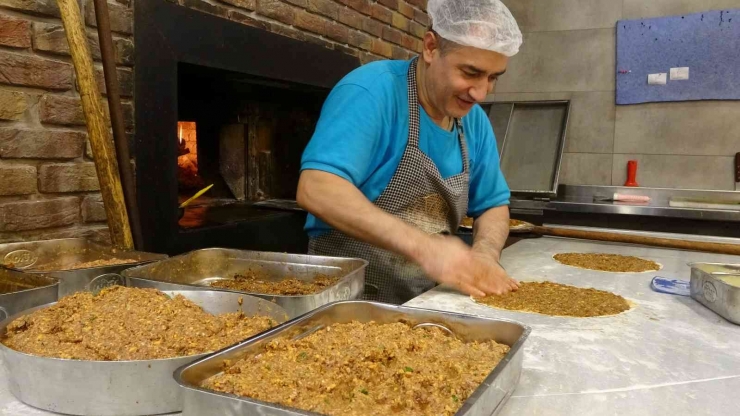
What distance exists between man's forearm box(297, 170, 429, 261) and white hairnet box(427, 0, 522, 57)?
58 cm

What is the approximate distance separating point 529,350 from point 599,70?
3857mm

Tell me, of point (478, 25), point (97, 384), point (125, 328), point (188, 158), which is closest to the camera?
point (97, 384)

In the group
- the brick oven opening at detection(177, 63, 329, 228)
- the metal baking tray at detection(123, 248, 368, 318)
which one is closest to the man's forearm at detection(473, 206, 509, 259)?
the metal baking tray at detection(123, 248, 368, 318)

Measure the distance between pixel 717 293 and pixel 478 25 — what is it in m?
0.99

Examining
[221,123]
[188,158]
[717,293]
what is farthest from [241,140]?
[717,293]

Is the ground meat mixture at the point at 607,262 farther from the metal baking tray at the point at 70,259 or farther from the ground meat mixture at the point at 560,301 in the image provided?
the metal baking tray at the point at 70,259

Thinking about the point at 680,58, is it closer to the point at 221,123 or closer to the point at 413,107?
the point at 413,107

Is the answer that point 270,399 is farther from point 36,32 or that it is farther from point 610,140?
point 610,140

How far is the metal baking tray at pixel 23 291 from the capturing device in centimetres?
104

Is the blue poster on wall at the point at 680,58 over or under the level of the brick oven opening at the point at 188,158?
over

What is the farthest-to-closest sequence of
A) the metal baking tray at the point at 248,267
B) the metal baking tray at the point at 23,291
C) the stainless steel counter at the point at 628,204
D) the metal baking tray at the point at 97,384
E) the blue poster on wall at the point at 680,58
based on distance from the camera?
the blue poster on wall at the point at 680,58
the stainless steel counter at the point at 628,204
the metal baking tray at the point at 248,267
the metal baking tray at the point at 23,291
the metal baking tray at the point at 97,384

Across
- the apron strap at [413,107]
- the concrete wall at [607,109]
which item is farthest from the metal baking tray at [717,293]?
the concrete wall at [607,109]

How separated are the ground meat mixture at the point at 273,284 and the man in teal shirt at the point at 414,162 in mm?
224

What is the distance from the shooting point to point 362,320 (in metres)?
1.11
